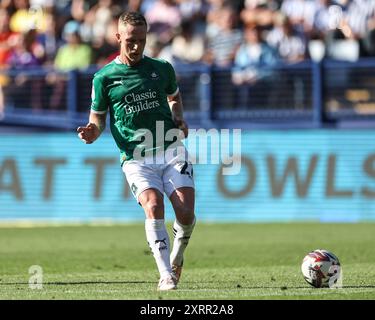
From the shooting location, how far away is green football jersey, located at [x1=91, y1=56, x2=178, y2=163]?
388 inches

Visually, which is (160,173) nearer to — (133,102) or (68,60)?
(133,102)

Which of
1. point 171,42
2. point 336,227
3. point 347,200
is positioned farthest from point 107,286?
point 171,42

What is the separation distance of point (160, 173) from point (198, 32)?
1169cm

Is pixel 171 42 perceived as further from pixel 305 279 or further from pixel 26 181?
pixel 305 279

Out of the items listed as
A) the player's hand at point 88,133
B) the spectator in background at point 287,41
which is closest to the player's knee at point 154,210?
the player's hand at point 88,133

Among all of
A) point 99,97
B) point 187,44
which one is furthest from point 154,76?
point 187,44

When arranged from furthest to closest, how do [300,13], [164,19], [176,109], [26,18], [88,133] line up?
[26,18], [164,19], [300,13], [176,109], [88,133]

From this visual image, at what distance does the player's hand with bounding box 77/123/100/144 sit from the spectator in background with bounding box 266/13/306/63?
10.4 m

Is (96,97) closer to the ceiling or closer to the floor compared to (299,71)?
closer to the floor

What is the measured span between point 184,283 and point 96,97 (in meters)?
2.04

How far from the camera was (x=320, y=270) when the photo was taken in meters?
9.72

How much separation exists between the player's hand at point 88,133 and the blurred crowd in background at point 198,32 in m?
10.1

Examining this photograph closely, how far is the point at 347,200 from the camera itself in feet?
62.8
